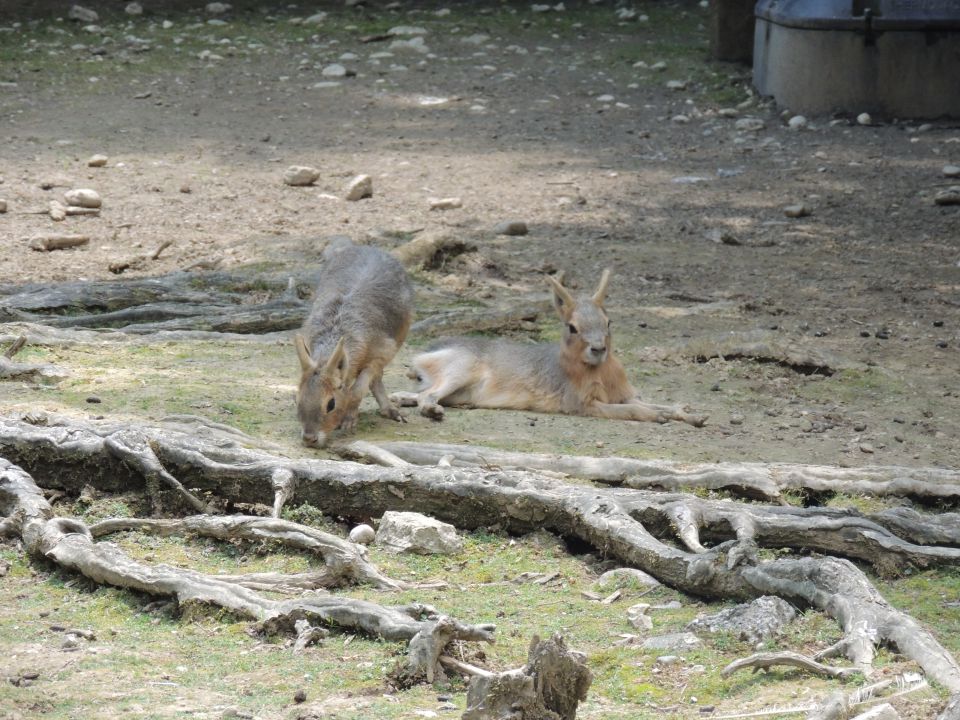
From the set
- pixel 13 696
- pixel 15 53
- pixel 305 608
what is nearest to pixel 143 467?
pixel 305 608

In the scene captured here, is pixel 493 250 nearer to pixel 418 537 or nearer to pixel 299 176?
pixel 299 176

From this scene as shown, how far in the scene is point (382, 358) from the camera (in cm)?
709

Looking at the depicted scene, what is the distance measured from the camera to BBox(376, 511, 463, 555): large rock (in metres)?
5.21

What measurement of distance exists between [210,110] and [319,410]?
954 cm

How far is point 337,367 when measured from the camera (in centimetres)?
673

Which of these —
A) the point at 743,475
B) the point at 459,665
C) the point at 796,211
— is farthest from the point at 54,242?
the point at 459,665

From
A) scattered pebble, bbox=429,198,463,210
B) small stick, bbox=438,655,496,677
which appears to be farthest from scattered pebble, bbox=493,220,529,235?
small stick, bbox=438,655,496,677

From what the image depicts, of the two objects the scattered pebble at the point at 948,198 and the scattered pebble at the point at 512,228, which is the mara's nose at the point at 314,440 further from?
the scattered pebble at the point at 948,198

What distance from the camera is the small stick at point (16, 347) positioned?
25.2 feet

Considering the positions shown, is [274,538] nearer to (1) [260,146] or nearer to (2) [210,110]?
(1) [260,146]

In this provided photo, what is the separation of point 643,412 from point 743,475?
1.68 meters

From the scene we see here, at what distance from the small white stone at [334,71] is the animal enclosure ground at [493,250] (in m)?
0.08

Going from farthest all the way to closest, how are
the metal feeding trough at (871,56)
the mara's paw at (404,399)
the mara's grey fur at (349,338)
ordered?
the metal feeding trough at (871,56)
the mara's paw at (404,399)
the mara's grey fur at (349,338)

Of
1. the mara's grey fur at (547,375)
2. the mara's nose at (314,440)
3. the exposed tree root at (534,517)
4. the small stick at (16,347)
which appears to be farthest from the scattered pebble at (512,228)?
the exposed tree root at (534,517)
